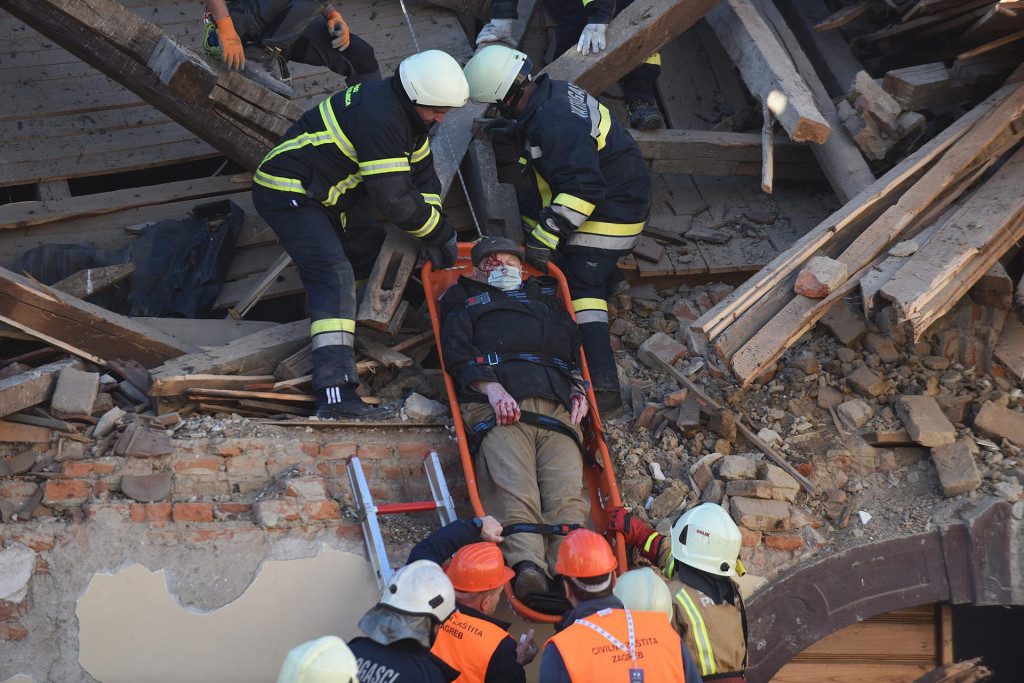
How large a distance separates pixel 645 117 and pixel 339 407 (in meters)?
3.02

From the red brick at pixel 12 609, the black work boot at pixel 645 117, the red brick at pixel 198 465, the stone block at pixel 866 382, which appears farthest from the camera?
the black work boot at pixel 645 117

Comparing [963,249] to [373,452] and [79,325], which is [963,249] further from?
[79,325]

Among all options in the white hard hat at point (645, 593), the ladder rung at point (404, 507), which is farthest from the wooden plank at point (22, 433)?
the white hard hat at point (645, 593)

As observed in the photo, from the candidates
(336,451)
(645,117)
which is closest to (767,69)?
(645,117)

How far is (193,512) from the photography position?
4.49 meters

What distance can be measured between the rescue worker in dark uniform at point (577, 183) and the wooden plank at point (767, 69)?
103cm

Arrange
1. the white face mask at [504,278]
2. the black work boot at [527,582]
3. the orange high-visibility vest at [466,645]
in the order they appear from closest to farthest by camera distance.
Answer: the orange high-visibility vest at [466,645], the black work boot at [527,582], the white face mask at [504,278]

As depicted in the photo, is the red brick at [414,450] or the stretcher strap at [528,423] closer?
the stretcher strap at [528,423]

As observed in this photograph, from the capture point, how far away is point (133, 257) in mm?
6238

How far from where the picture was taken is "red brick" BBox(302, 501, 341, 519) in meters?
4.59

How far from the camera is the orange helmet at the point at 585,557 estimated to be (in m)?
3.73

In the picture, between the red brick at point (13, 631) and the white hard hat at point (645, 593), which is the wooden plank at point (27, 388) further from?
the white hard hat at point (645, 593)

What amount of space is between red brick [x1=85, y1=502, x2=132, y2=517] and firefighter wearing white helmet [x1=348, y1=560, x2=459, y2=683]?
5.19ft

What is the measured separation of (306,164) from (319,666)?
10.4ft
